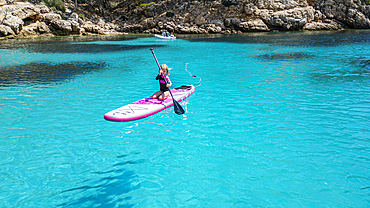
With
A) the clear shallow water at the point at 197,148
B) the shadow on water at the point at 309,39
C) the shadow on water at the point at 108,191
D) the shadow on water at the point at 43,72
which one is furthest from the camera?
the shadow on water at the point at 309,39

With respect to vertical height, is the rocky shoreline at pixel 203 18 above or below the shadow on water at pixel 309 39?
above

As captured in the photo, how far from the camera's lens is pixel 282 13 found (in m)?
66.4

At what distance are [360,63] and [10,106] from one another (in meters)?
24.9

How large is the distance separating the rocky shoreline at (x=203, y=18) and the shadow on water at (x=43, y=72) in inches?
1666

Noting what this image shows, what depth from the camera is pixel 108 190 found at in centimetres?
570

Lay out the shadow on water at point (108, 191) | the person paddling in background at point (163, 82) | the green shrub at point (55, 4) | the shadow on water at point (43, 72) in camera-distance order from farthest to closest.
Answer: the green shrub at point (55, 4) → the shadow on water at point (43, 72) → the person paddling in background at point (163, 82) → the shadow on water at point (108, 191)

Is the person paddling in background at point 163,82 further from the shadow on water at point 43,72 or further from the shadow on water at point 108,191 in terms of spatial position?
the shadow on water at point 43,72

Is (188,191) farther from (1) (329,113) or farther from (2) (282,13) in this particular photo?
(2) (282,13)

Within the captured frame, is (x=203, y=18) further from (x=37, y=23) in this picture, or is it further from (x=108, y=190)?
(x=108, y=190)

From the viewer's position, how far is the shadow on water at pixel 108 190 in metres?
5.30

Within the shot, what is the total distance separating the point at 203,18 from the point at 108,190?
74.9 metres

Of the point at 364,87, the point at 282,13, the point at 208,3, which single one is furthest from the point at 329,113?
the point at 208,3

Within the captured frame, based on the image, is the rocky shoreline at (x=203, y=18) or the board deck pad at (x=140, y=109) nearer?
the board deck pad at (x=140, y=109)

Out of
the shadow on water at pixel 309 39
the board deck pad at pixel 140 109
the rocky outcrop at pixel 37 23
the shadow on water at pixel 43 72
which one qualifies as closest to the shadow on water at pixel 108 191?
the board deck pad at pixel 140 109
